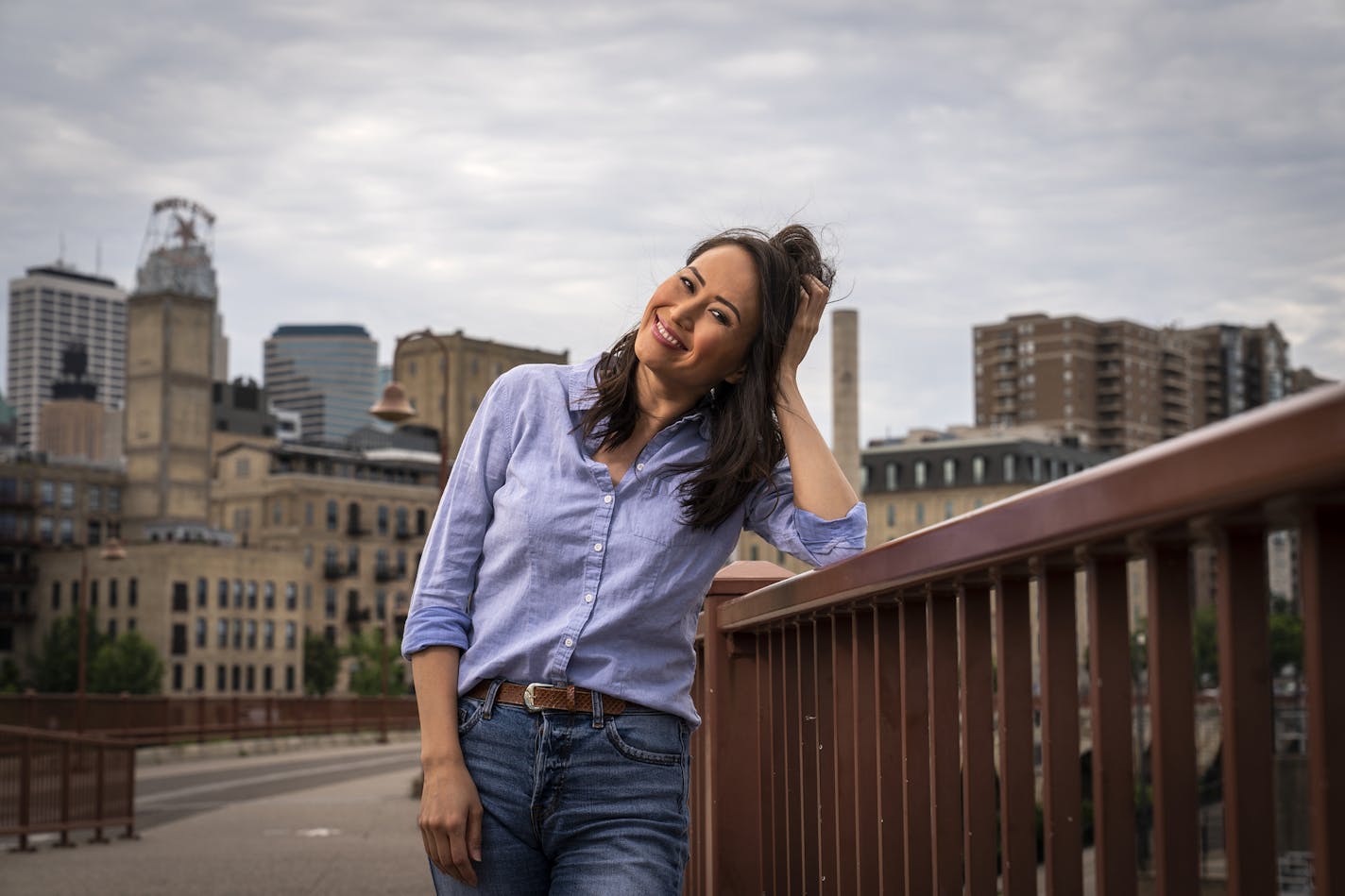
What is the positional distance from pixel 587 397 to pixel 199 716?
35.2 metres

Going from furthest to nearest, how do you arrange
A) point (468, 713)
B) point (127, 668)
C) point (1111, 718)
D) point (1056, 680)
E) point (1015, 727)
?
1. point (127, 668)
2. point (468, 713)
3. point (1015, 727)
4. point (1056, 680)
5. point (1111, 718)

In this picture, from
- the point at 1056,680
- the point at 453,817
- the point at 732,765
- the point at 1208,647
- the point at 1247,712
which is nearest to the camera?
the point at 1247,712

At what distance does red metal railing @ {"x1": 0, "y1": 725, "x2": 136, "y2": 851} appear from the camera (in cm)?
1459

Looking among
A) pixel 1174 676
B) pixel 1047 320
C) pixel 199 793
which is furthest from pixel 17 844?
pixel 1047 320

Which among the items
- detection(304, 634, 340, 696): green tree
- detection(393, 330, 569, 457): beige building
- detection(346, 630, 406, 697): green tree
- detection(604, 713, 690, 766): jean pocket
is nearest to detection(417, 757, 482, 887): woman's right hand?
detection(604, 713, 690, 766): jean pocket

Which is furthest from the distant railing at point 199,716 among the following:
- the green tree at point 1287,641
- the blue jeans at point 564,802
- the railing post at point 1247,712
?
the railing post at point 1247,712

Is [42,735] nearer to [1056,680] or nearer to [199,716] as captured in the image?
[1056,680]

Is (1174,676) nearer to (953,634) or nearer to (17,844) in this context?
(953,634)

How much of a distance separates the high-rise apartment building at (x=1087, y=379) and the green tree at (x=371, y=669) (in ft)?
279

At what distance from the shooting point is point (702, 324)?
10.2 feet

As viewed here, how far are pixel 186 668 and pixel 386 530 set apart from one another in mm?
21541

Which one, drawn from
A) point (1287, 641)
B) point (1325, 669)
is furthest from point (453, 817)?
point (1287, 641)

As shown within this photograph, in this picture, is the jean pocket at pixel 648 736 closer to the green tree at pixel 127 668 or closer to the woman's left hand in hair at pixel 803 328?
the woman's left hand in hair at pixel 803 328

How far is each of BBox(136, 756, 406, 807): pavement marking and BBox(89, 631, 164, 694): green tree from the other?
48904 millimetres
